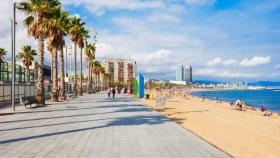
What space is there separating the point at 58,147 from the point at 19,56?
65.7 metres

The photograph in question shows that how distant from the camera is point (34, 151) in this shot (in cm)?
1049

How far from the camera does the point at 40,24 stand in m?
32.9

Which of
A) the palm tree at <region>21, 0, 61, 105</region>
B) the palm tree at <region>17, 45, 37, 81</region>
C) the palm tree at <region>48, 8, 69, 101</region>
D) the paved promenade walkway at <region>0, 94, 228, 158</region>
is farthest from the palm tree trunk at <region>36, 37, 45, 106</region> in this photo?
the palm tree at <region>17, 45, 37, 81</region>

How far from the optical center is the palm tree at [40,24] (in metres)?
32.2

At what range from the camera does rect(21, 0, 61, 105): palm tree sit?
32.2 m

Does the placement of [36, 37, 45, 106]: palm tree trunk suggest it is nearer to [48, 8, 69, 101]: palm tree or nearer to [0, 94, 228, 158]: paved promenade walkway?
[48, 8, 69, 101]: palm tree

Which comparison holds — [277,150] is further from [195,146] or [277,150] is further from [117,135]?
[117,135]

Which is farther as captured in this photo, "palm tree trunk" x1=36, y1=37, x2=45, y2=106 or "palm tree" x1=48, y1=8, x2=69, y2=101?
"palm tree" x1=48, y1=8, x2=69, y2=101

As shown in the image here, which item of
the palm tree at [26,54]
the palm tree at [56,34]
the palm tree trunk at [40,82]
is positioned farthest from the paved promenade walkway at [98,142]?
the palm tree at [26,54]

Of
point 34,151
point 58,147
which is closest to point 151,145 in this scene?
point 58,147

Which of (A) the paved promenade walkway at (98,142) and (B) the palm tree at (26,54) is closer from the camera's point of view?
(A) the paved promenade walkway at (98,142)

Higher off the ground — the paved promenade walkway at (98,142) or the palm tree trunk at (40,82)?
the palm tree trunk at (40,82)

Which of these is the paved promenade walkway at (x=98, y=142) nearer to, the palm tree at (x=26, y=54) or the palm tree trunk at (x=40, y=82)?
the palm tree trunk at (x=40, y=82)

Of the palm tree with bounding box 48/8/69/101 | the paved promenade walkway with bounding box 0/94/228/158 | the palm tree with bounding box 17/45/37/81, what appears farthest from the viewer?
the palm tree with bounding box 17/45/37/81
